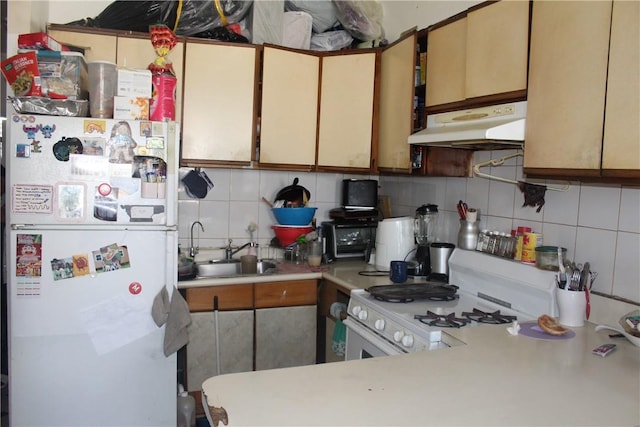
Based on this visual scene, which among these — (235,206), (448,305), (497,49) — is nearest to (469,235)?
(448,305)

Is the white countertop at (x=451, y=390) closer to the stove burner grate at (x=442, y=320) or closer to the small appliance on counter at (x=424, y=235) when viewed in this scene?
the stove burner grate at (x=442, y=320)

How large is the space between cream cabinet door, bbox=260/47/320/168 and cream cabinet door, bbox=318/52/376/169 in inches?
2.4

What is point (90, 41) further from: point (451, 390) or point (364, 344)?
point (451, 390)

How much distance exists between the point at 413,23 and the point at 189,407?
2497mm

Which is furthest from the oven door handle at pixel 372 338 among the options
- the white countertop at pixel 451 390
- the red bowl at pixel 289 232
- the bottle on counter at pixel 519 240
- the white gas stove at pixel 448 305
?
the red bowl at pixel 289 232

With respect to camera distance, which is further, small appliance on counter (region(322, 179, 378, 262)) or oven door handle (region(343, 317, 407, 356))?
small appliance on counter (region(322, 179, 378, 262))

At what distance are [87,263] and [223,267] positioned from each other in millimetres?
1070

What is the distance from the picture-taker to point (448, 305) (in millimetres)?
2088

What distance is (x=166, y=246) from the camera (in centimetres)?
217

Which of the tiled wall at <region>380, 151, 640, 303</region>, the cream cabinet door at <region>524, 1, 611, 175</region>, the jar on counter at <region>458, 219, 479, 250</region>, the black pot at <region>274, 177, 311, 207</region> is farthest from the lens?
the black pot at <region>274, 177, 311, 207</region>

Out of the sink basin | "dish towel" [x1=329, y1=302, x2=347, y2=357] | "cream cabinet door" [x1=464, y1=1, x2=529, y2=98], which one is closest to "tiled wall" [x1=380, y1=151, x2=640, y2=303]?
Answer: "cream cabinet door" [x1=464, y1=1, x2=529, y2=98]

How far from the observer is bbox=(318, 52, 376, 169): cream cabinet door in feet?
9.46

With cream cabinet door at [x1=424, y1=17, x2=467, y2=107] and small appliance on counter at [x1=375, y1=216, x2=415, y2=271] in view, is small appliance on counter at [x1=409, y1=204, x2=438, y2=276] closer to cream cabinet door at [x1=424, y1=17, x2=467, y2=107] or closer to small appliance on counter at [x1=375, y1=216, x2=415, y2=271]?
small appliance on counter at [x1=375, y1=216, x2=415, y2=271]

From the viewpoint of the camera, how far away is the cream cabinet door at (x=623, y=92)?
1360 mm
